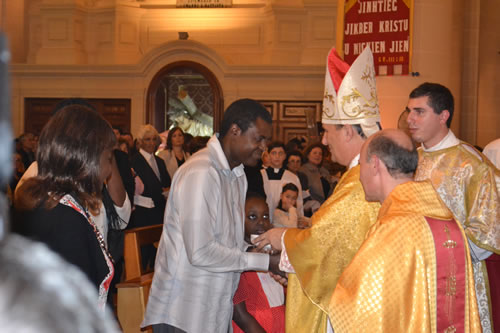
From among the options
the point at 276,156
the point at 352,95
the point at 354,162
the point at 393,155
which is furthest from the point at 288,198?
the point at 393,155

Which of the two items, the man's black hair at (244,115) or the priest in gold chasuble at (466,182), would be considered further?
the priest in gold chasuble at (466,182)

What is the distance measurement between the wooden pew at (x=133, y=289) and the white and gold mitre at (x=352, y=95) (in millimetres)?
1362

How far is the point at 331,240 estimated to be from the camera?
304cm

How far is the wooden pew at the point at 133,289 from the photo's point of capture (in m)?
3.88

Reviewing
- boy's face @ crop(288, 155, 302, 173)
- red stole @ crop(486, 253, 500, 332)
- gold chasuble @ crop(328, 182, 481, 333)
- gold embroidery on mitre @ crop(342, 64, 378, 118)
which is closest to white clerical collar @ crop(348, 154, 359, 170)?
gold embroidery on mitre @ crop(342, 64, 378, 118)

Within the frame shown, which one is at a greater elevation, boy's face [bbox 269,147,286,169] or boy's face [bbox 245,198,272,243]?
boy's face [bbox 269,147,286,169]

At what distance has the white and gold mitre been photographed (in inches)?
134

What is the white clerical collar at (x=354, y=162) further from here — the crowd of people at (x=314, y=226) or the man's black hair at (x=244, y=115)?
the man's black hair at (x=244, y=115)

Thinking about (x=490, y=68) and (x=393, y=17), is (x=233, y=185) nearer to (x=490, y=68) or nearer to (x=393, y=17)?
(x=393, y=17)

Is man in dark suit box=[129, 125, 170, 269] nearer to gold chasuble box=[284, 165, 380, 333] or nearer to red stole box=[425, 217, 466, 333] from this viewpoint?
gold chasuble box=[284, 165, 380, 333]

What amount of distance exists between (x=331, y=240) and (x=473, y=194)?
126cm

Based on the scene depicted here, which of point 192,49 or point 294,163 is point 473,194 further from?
point 192,49

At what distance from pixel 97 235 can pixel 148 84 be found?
11.9m

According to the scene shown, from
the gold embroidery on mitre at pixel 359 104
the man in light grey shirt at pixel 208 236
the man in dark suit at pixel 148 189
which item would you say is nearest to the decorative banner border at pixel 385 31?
the man in dark suit at pixel 148 189
